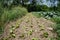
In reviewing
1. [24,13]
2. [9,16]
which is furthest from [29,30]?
[24,13]

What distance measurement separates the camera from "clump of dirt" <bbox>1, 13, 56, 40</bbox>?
7051 mm

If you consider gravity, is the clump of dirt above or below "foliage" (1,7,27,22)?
below

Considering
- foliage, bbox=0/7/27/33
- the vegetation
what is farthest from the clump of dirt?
foliage, bbox=0/7/27/33

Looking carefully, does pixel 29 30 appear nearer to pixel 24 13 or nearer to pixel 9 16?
pixel 9 16

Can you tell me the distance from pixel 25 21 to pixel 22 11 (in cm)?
116

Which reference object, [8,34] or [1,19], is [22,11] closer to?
[1,19]

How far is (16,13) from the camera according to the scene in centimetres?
921

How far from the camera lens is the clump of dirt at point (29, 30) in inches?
278

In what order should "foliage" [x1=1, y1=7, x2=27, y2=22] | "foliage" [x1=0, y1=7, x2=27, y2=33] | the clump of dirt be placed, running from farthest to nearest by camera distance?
1. "foliage" [x1=1, y1=7, x2=27, y2=22]
2. "foliage" [x1=0, y1=7, x2=27, y2=33]
3. the clump of dirt

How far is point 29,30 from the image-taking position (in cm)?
762

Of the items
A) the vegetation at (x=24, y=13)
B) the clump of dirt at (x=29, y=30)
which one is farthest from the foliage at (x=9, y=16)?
the clump of dirt at (x=29, y=30)

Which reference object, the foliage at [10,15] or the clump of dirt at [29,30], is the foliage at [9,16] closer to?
the foliage at [10,15]

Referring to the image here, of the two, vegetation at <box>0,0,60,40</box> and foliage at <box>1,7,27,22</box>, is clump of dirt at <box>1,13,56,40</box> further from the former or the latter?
foliage at <box>1,7,27,22</box>

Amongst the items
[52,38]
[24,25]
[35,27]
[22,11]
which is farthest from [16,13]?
[52,38]
